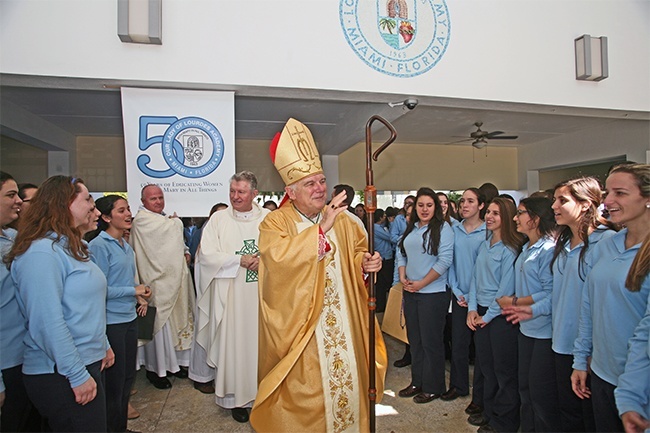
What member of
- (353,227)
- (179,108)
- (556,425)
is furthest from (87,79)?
(556,425)

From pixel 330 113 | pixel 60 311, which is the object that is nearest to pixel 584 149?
pixel 330 113

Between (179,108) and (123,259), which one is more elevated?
(179,108)

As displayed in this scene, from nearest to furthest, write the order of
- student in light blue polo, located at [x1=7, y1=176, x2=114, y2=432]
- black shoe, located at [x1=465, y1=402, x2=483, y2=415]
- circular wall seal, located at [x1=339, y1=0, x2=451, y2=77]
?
student in light blue polo, located at [x1=7, y1=176, x2=114, y2=432] < black shoe, located at [x1=465, y1=402, x2=483, y2=415] < circular wall seal, located at [x1=339, y1=0, x2=451, y2=77]

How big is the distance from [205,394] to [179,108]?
2402mm

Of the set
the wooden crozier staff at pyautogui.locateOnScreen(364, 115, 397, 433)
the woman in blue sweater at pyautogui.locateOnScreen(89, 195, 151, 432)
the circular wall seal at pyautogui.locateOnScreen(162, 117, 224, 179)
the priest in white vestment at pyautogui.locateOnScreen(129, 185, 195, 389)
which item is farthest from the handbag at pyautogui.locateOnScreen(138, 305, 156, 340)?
the wooden crozier staff at pyautogui.locateOnScreen(364, 115, 397, 433)

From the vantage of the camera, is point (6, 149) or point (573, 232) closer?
point (573, 232)

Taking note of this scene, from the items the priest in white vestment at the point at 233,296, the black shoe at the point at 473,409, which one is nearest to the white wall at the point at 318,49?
the priest in white vestment at the point at 233,296

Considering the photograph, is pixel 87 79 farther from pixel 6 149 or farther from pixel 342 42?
pixel 6 149

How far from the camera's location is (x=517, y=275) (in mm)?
2406

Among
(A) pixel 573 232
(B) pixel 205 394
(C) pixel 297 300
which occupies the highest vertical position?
(A) pixel 573 232

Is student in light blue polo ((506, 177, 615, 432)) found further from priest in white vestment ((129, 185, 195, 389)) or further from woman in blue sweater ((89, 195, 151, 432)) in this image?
priest in white vestment ((129, 185, 195, 389))

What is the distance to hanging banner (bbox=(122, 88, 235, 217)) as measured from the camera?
3.31 meters

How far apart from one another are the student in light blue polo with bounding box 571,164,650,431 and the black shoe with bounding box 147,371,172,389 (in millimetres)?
3197

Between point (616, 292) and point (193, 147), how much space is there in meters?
3.02
